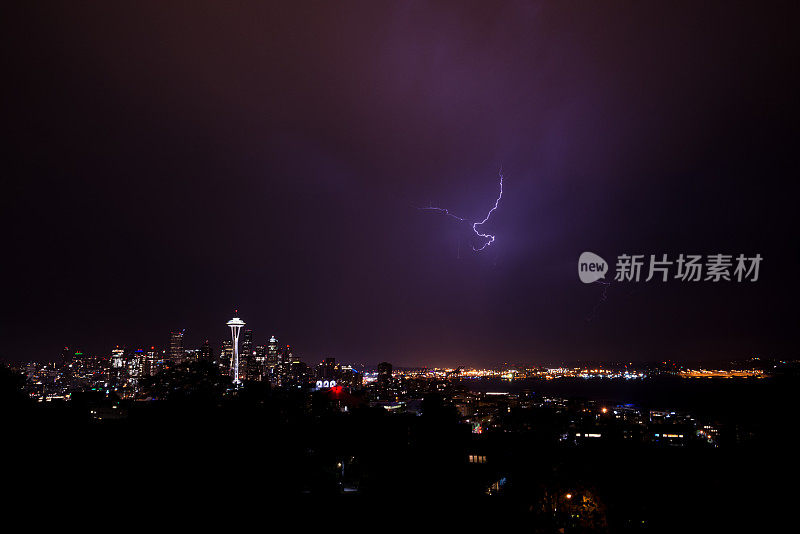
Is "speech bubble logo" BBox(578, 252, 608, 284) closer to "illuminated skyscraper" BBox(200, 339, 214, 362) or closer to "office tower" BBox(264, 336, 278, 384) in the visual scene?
"illuminated skyscraper" BBox(200, 339, 214, 362)

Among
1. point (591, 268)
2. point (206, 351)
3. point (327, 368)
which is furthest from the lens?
point (327, 368)

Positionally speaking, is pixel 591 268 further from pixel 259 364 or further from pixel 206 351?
pixel 259 364

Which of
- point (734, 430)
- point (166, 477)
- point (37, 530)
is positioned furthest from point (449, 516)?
A: point (734, 430)

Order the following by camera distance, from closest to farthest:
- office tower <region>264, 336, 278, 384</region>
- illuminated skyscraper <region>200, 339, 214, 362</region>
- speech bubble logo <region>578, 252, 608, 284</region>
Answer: speech bubble logo <region>578, 252, 608, 284</region> < illuminated skyscraper <region>200, 339, 214, 362</region> < office tower <region>264, 336, 278, 384</region>

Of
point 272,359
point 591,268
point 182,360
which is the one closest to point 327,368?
point 272,359

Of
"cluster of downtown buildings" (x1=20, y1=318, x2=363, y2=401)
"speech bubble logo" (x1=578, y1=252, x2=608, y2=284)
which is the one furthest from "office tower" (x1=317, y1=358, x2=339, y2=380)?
"speech bubble logo" (x1=578, y1=252, x2=608, y2=284)

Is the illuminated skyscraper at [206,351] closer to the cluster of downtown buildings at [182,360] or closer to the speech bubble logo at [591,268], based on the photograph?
the cluster of downtown buildings at [182,360]

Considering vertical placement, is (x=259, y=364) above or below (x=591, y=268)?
below

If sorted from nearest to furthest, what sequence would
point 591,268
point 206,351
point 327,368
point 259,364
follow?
point 591,268 → point 206,351 → point 259,364 → point 327,368

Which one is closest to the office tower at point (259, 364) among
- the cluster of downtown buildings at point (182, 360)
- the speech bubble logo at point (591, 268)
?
the cluster of downtown buildings at point (182, 360)
